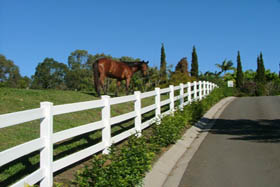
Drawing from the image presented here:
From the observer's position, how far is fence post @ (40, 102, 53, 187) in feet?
13.9

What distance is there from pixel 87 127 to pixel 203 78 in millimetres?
27119

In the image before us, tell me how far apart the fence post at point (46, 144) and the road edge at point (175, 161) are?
1.61 metres

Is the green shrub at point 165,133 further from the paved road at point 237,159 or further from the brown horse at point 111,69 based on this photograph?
the brown horse at point 111,69

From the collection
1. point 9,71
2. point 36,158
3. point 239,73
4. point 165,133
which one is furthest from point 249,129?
point 9,71

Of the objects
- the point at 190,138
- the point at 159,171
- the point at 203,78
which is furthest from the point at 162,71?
the point at 159,171

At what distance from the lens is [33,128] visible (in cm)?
→ 782

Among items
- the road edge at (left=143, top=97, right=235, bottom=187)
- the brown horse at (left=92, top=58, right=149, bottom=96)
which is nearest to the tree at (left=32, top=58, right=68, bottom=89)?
the brown horse at (left=92, top=58, right=149, bottom=96)

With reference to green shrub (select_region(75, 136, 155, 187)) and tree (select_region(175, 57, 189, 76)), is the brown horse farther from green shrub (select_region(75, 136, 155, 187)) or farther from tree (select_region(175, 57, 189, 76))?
tree (select_region(175, 57, 189, 76))

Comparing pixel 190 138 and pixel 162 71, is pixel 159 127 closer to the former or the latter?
pixel 190 138

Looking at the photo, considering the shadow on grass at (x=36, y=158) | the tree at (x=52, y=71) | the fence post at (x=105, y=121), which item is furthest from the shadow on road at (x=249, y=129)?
the tree at (x=52, y=71)

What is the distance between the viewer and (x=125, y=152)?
550 centimetres

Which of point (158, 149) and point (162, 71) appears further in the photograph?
point (162, 71)

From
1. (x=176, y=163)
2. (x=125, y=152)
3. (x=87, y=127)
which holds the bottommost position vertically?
(x=176, y=163)

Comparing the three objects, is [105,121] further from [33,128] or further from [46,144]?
[33,128]
